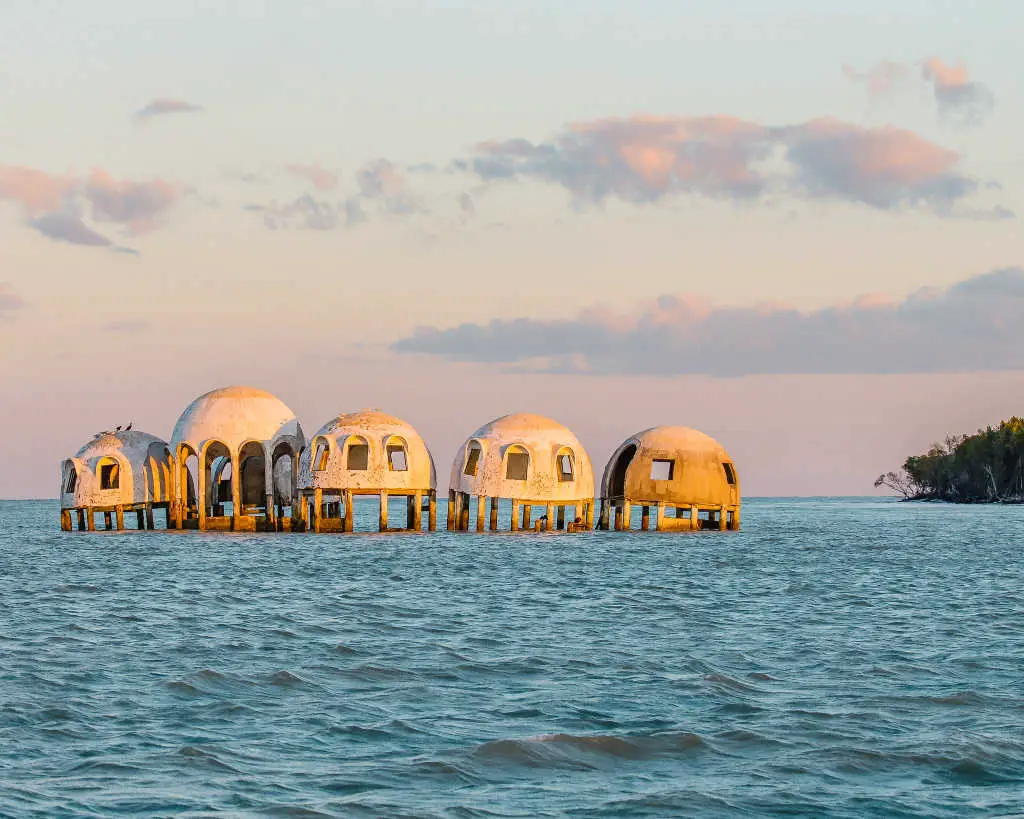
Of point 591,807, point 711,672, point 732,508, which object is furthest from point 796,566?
point 591,807

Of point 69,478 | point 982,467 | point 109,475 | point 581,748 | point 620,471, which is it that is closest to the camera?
point 581,748

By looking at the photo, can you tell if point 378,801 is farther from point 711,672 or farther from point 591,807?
point 711,672

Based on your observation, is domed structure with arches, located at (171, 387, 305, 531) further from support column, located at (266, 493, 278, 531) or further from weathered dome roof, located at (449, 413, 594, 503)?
weathered dome roof, located at (449, 413, 594, 503)

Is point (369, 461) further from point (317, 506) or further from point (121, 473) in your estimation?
point (121, 473)

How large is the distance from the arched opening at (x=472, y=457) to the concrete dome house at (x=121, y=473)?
44.7 ft

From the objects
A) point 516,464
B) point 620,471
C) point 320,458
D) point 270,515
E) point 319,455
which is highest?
point 319,455

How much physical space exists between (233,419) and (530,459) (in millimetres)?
13441

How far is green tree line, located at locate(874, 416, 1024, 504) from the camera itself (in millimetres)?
151000

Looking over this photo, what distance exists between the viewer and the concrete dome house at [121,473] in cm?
6419

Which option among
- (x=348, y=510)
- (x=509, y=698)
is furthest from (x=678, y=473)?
(x=509, y=698)

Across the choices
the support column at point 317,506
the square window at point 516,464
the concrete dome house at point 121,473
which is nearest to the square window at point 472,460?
the square window at point 516,464

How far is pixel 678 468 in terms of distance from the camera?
63281 mm

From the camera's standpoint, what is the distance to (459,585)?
120 ft

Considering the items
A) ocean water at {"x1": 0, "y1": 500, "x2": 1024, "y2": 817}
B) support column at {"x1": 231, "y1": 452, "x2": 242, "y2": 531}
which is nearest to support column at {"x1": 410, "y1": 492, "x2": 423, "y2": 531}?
support column at {"x1": 231, "y1": 452, "x2": 242, "y2": 531}
